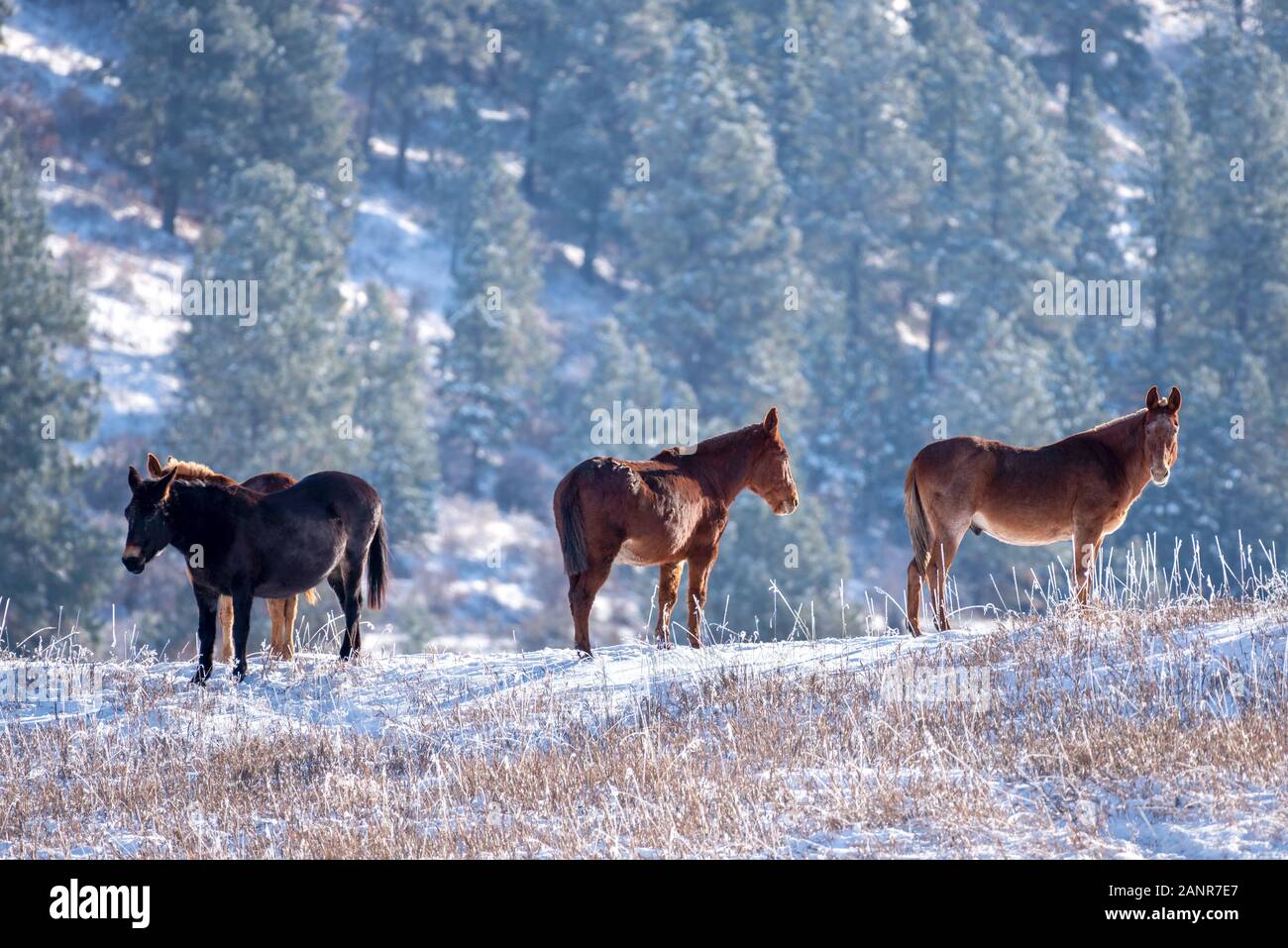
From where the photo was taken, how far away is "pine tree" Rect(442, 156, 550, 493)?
59.8 meters

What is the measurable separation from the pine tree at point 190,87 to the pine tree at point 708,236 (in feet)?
52.0

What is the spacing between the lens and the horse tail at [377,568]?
1359 cm

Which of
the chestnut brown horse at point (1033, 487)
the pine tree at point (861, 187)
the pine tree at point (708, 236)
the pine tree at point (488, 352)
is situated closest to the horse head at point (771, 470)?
the chestnut brown horse at point (1033, 487)

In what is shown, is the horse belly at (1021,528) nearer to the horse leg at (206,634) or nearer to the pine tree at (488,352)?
the horse leg at (206,634)

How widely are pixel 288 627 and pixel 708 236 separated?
52.4 meters

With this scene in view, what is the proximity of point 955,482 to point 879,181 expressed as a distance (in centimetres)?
5749

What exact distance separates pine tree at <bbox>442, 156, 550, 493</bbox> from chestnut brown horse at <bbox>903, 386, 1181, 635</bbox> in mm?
46631

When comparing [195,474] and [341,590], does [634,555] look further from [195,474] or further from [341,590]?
[195,474]

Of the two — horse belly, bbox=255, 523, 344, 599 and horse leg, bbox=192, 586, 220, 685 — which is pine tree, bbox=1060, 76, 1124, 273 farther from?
horse leg, bbox=192, 586, 220, 685

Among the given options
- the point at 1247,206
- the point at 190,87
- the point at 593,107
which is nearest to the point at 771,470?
the point at 190,87

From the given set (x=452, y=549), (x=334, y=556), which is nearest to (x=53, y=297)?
(x=452, y=549)

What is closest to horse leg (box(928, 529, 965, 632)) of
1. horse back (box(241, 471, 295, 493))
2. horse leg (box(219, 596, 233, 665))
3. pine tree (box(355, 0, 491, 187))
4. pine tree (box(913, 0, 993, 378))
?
horse back (box(241, 471, 295, 493))

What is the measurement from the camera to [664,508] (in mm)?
12859

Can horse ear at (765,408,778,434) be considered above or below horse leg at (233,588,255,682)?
above
